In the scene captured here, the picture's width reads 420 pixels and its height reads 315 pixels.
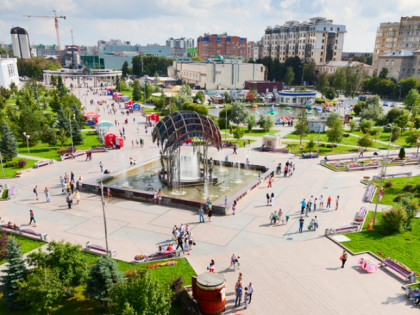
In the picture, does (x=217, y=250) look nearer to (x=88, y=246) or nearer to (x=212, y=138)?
(x=88, y=246)

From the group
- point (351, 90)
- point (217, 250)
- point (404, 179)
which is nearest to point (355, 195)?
point (404, 179)

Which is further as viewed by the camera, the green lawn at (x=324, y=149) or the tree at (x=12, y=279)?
the green lawn at (x=324, y=149)

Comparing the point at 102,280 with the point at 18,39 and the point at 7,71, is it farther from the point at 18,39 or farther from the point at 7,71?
the point at 18,39

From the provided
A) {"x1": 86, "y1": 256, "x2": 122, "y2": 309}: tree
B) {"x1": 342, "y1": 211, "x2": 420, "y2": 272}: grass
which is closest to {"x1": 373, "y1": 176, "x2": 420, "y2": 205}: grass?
{"x1": 342, "y1": 211, "x2": 420, "y2": 272}: grass

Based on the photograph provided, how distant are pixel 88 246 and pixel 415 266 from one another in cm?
1800

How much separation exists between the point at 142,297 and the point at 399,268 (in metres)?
13.4

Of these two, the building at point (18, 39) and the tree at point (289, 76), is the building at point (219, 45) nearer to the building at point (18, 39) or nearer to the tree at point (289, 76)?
the tree at point (289, 76)

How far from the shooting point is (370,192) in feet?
87.9

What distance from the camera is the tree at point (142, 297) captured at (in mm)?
11164

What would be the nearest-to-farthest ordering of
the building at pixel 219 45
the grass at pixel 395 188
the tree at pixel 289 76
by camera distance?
the grass at pixel 395 188, the tree at pixel 289 76, the building at pixel 219 45

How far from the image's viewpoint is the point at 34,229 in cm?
2100

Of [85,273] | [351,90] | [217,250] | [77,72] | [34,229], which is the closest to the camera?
[85,273]

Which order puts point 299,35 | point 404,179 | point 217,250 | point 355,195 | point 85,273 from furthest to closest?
point 299,35
point 404,179
point 355,195
point 217,250
point 85,273

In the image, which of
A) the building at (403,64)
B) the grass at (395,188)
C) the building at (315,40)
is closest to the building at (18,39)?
the building at (315,40)
